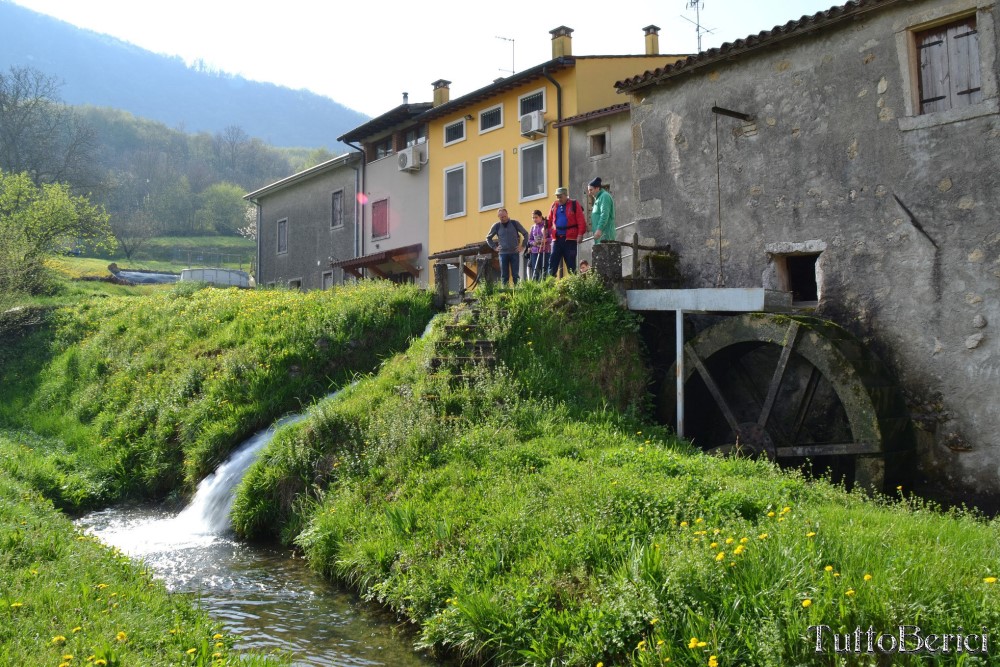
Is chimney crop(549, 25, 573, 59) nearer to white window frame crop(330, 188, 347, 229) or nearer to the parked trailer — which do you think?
white window frame crop(330, 188, 347, 229)

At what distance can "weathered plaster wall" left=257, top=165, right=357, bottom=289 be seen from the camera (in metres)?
27.5

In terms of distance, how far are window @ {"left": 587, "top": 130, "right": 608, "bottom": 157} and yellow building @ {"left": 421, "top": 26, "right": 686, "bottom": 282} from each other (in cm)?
65

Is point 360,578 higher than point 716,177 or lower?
lower

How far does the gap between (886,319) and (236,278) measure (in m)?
33.5

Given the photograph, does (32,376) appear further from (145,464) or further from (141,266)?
(141,266)

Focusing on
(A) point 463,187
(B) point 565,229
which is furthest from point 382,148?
(B) point 565,229

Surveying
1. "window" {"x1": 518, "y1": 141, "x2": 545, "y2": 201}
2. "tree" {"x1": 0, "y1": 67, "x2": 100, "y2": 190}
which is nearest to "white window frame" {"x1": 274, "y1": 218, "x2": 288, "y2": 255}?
"window" {"x1": 518, "y1": 141, "x2": 545, "y2": 201}

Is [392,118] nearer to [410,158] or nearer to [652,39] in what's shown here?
[410,158]

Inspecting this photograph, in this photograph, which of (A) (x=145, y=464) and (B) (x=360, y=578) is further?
(A) (x=145, y=464)

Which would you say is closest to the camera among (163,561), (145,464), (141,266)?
(163,561)

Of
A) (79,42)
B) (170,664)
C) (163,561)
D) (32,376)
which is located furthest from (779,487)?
(79,42)

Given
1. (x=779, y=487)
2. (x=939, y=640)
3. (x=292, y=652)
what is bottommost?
(x=292, y=652)

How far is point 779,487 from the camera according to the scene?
6996 mm

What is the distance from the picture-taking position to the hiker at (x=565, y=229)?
1215 cm
